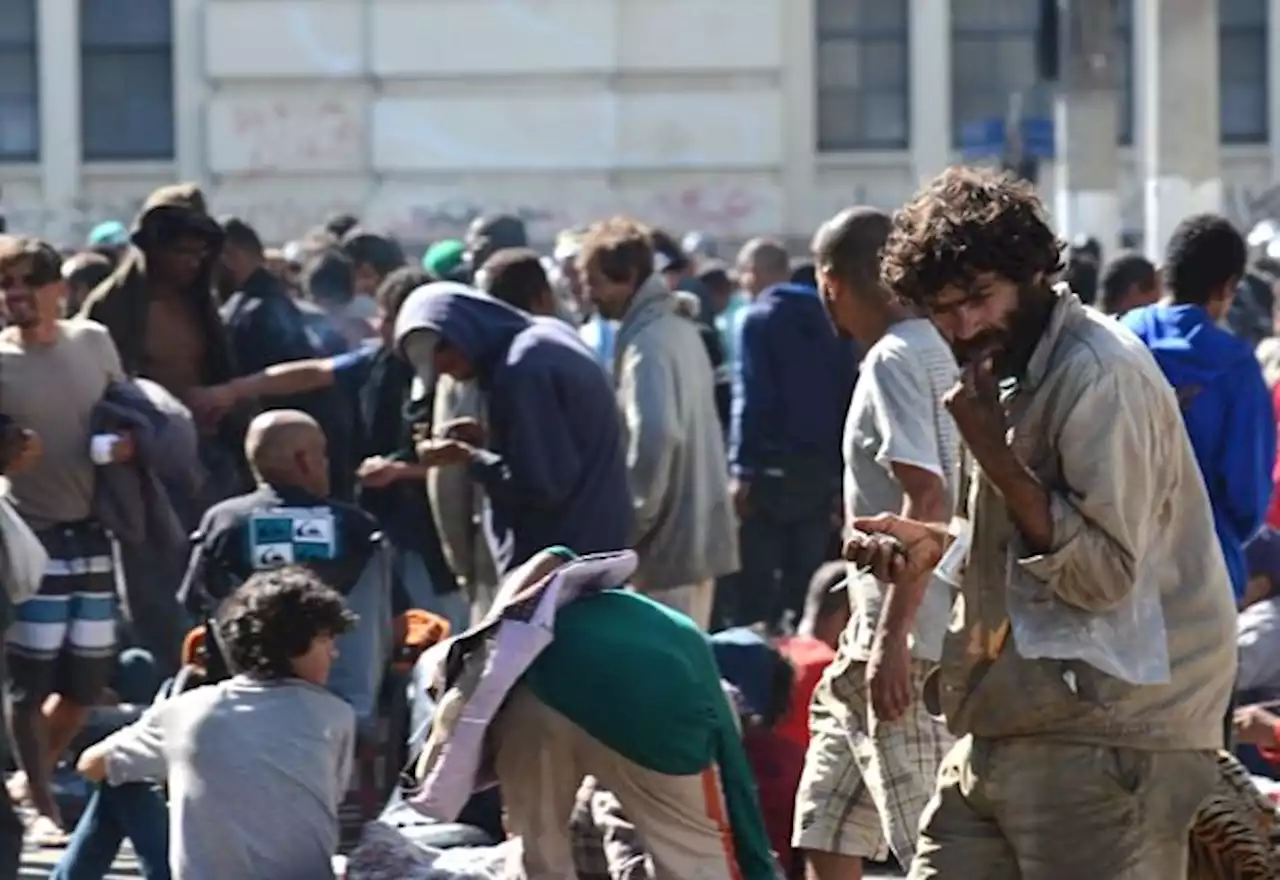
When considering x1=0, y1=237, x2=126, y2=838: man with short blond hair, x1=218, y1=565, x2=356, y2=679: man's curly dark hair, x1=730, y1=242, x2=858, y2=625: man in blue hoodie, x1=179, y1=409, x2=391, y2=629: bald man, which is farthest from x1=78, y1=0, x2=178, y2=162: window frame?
x1=218, y1=565, x2=356, y2=679: man's curly dark hair

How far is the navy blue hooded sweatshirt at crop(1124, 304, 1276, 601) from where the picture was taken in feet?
25.9

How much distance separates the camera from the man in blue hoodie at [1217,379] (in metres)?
7.90

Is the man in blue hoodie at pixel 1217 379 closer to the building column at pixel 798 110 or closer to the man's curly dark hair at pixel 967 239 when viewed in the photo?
the man's curly dark hair at pixel 967 239

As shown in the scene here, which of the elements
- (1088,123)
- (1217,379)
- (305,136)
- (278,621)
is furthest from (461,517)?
(305,136)

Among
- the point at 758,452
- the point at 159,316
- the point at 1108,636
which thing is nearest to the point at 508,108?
the point at 758,452

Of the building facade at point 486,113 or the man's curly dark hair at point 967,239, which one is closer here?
the man's curly dark hair at point 967,239

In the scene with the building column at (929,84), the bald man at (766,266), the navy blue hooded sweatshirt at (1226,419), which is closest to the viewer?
the navy blue hooded sweatshirt at (1226,419)

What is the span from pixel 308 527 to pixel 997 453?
4.07 meters

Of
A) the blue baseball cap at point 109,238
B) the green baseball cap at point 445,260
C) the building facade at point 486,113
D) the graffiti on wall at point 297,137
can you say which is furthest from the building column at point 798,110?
the green baseball cap at point 445,260

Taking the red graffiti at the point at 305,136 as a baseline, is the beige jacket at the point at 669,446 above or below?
below

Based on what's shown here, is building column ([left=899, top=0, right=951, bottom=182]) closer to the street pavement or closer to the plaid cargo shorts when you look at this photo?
the street pavement

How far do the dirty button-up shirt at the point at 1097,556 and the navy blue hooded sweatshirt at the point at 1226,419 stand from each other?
2.27m

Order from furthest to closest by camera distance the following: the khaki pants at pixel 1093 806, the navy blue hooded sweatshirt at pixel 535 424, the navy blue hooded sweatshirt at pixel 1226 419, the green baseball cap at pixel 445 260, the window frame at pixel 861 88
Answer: the window frame at pixel 861 88 → the green baseball cap at pixel 445 260 → the navy blue hooded sweatshirt at pixel 535 424 → the navy blue hooded sweatshirt at pixel 1226 419 → the khaki pants at pixel 1093 806

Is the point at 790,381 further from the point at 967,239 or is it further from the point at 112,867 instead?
the point at 967,239
